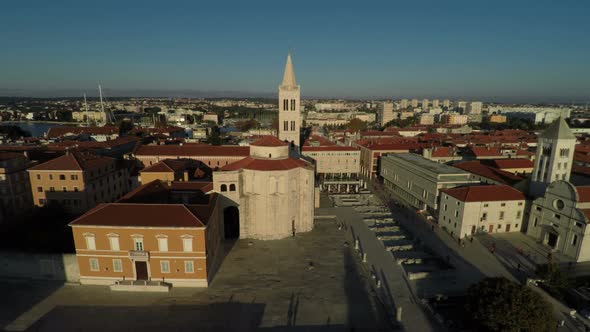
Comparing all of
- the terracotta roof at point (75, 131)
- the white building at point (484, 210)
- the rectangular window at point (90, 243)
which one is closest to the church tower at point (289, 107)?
the white building at point (484, 210)

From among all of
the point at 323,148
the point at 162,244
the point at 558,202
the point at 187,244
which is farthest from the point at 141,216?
the point at 558,202

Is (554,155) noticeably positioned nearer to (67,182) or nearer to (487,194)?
(487,194)

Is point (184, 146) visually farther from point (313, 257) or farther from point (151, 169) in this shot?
point (313, 257)

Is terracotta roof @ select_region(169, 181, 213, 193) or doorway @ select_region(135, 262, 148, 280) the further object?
terracotta roof @ select_region(169, 181, 213, 193)

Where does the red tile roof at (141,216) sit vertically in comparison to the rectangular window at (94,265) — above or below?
above

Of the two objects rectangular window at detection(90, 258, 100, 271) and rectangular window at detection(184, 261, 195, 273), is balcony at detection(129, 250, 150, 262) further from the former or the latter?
rectangular window at detection(90, 258, 100, 271)

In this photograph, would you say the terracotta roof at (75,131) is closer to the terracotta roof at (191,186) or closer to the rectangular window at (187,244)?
the terracotta roof at (191,186)

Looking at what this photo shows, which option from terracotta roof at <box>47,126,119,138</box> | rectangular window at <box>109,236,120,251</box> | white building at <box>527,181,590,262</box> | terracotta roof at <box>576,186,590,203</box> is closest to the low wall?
rectangular window at <box>109,236,120,251</box>
